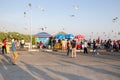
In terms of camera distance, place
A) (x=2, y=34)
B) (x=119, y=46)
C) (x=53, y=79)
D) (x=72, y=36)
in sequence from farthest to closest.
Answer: (x=2, y=34) < (x=72, y=36) < (x=119, y=46) < (x=53, y=79)

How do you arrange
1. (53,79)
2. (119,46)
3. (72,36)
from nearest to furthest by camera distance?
(53,79)
(119,46)
(72,36)

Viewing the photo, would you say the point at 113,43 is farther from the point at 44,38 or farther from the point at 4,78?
the point at 4,78

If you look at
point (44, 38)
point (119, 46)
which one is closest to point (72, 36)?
point (44, 38)

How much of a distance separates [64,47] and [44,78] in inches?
1072

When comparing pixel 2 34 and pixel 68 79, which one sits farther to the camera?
pixel 2 34

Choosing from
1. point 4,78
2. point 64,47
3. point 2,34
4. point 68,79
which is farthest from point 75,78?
point 2,34

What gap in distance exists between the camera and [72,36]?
153ft

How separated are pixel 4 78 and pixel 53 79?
2091 millimetres

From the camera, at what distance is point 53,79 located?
12125 mm

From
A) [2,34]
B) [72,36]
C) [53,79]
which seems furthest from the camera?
[2,34]

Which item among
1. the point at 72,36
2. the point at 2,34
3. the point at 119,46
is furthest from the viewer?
the point at 2,34

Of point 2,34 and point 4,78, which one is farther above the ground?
point 2,34

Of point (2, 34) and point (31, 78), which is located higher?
point (2, 34)

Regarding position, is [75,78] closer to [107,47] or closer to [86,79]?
[86,79]
